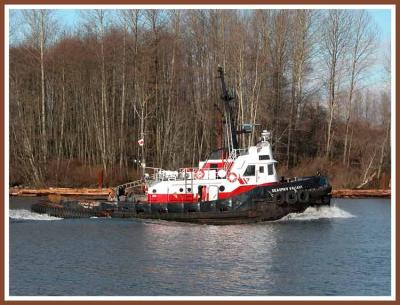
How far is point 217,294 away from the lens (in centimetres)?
2072

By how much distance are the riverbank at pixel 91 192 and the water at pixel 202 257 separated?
1258 cm

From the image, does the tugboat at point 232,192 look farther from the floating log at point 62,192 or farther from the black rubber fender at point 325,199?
the floating log at point 62,192

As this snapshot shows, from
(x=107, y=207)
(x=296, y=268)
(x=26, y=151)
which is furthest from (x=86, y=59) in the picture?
(x=296, y=268)

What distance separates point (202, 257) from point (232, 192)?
9.49 m

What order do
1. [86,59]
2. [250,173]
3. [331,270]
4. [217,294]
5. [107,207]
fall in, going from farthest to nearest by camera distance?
[86,59] → [107,207] → [250,173] → [331,270] → [217,294]

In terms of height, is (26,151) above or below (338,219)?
above

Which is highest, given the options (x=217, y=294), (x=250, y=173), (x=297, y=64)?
(x=297, y=64)

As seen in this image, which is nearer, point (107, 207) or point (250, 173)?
point (250, 173)

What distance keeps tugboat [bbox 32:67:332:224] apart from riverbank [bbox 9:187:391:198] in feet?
46.5

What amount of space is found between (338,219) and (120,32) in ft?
92.7

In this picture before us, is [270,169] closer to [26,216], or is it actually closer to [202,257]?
[202,257]

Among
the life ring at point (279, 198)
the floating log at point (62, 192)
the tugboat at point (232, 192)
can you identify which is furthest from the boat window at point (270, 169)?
the floating log at point (62, 192)

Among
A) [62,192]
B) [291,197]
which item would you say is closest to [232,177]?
[291,197]

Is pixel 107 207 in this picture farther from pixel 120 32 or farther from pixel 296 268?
pixel 120 32
